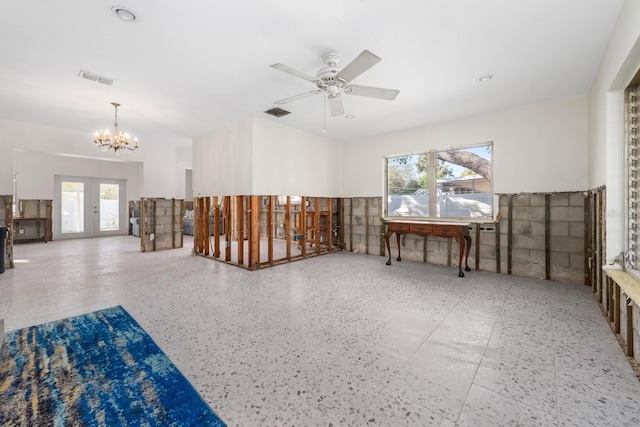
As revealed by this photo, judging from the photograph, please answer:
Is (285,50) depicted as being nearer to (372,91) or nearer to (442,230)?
(372,91)

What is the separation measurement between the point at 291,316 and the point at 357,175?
426 cm

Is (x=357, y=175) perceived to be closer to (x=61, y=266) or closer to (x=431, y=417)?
(x=431, y=417)

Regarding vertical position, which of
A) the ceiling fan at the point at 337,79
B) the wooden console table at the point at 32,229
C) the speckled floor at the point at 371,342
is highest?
the ceiling fan at the point at 337,79

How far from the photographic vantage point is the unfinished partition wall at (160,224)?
20.7 feet

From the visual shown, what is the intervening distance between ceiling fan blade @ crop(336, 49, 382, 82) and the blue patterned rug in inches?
107

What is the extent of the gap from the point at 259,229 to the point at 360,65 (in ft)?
14.4

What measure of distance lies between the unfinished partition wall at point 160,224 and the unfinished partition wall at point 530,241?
583cm

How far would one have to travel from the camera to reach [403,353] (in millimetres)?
2033

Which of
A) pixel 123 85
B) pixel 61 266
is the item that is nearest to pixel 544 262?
pixel 123 85

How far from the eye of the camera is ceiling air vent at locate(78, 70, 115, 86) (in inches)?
127

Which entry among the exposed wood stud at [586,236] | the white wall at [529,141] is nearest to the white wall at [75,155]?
the white wall at [529,141]

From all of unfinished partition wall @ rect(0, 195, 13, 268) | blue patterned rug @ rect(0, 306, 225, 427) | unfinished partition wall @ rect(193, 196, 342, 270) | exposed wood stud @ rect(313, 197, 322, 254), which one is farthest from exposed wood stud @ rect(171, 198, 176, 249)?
blue patterned rug @ rect(0, 306, 225, 427)

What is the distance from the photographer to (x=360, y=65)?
2.41 metres

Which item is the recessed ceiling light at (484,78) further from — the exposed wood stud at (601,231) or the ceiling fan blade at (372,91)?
the exposed wood stud at (601,231)
